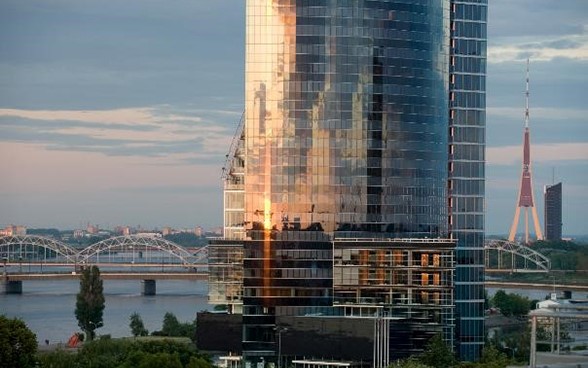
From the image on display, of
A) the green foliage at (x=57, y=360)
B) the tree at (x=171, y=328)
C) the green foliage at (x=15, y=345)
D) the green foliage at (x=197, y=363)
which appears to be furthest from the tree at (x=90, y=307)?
the green foliage at (x=197, y=363)

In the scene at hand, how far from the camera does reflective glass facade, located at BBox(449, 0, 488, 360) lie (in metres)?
113

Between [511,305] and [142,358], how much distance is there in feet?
319

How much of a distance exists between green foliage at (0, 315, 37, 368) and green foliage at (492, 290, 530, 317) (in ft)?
299

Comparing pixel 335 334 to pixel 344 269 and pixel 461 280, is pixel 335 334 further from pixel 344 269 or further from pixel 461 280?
pixel 461 280

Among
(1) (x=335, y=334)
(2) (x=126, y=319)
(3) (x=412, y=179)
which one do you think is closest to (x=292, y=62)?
(3) (x=412, y=179)

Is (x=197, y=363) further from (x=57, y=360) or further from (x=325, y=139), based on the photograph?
(x=325, y=139)

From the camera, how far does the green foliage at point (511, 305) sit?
183750 millimetres

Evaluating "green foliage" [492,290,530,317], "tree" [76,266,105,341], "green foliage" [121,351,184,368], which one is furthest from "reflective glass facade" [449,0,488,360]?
"green foliage" [492,290,530,317]

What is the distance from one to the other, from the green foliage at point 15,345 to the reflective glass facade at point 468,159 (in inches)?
1192

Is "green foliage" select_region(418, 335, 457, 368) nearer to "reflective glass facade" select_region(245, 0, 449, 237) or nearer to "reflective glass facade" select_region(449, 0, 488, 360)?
"reflective glass facade" select_region(245, 0, 449, 237)

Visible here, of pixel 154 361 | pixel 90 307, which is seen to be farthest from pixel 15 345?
pixel 90 307

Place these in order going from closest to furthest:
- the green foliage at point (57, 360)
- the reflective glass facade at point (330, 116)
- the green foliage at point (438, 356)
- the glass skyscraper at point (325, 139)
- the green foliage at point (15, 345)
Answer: the green foliage at point (438, 356)
the green foliage at point (15, 345)
the green foliage at point (57, 360)
the glass skyscraper at point (325, 139)
the reflective glass facade at point (330, 116)

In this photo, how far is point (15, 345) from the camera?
328ft

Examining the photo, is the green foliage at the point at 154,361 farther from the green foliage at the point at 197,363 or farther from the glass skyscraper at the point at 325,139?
the glass skyscraper at the point at 325,139
